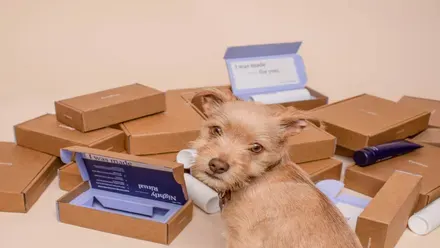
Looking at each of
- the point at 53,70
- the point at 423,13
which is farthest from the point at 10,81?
the point at 423,13

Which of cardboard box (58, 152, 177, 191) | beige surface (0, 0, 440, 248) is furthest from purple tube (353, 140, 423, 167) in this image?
cardboard box (58, 152, 177, 191)

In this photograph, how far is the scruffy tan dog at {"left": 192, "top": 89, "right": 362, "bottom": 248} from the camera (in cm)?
172

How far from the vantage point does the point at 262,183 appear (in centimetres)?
179

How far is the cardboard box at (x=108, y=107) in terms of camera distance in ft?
8.27

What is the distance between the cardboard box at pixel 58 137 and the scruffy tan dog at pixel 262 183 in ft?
2.66

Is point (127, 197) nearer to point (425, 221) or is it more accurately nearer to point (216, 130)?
point (216, 130)

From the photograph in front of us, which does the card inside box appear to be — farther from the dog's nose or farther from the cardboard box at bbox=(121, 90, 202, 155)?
the dog's nose

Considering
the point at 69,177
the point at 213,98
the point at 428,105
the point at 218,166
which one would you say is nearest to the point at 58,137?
the point at 69,177

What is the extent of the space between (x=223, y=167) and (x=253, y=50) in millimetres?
1541

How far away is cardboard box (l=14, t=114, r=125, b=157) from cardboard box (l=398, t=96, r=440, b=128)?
164 cm

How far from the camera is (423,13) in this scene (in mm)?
4391

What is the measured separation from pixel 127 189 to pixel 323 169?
0.89 metres

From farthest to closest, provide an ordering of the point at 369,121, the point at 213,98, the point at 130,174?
the point at 369,121 → the point at 130,174 → the point at 213,98

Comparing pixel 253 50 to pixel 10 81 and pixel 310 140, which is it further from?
pixel 10 81
